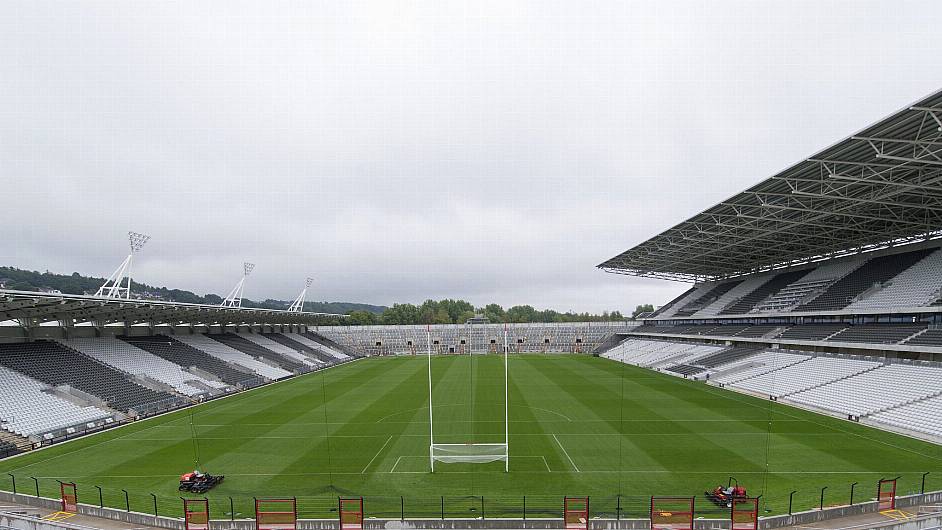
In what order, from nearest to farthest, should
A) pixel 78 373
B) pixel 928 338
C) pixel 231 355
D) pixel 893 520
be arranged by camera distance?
pixel 893 520, pixel 928 338, pixel 78 373, pixel 231 355

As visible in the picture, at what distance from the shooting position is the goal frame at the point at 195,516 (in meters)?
11.5

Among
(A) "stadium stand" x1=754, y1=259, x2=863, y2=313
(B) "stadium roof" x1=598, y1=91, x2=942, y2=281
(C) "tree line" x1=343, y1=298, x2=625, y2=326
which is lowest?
(C) "tree line" x1=343, y1=298, x2=625, y2=326

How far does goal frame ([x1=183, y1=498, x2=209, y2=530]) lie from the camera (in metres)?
11.5

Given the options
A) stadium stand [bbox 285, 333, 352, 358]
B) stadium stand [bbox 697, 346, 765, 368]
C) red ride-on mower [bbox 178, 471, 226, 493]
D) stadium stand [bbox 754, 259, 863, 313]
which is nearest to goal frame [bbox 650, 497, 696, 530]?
red ride-on mower [bbox 178, 471, 226, 493]

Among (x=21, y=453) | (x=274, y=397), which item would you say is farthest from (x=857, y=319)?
(x=21, y=453)

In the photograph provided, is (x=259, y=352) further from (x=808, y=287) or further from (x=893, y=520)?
(x=808, y=287)

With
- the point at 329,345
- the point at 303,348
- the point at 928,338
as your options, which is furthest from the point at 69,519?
the point at 329,345

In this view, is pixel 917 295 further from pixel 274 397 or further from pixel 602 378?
pixel 274 397

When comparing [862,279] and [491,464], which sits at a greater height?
[862,279]

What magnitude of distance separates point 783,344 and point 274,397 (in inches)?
1714

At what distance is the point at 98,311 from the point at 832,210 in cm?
5337

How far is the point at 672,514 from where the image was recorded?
1214cm

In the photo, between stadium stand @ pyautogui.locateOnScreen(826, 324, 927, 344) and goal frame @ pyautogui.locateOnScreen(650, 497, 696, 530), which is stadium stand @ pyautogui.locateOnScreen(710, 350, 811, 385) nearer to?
stadium stand @ pyautogui.locateOnScreen(826, 324, 927, 344)

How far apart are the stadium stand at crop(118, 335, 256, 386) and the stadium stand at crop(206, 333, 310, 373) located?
6.22 m
